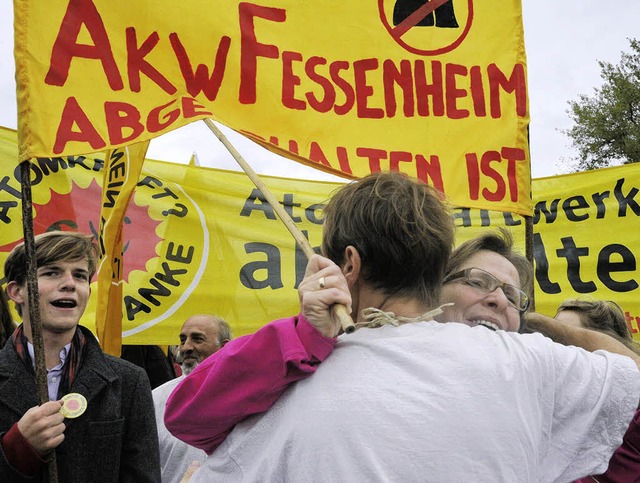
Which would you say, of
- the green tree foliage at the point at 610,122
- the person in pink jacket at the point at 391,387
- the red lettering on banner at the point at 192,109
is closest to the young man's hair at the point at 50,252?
the red lettering on banner at the point at 192,109

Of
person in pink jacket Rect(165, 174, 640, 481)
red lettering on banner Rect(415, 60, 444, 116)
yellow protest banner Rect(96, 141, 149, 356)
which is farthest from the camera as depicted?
yellow protest banner Rect(96, 141, 149, 356)

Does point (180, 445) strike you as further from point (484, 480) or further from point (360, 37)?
point (484, 480)

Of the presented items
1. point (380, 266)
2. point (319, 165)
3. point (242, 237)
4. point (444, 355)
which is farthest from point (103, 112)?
point (242, 237)

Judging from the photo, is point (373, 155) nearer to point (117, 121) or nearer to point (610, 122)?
point (117, 121)

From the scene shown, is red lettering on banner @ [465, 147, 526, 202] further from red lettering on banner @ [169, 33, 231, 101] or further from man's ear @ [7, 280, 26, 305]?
man's ear @ [7, 280, 26, 305]

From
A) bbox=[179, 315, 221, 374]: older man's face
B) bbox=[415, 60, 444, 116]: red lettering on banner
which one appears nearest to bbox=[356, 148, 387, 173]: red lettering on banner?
bbox=[415, 60, 444, 116]: red lettering on banner

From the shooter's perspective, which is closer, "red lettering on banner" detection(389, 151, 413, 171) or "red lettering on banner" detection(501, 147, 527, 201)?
"red lettering on banner" detection(389, 151, 413, 171)

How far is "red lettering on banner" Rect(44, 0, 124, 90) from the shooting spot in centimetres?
291

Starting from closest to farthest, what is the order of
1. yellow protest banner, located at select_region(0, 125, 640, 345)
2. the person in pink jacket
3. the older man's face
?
the person in pink jacket, the older man's face, yellow protest banner, located at select_region(0, 125, 640, 345)

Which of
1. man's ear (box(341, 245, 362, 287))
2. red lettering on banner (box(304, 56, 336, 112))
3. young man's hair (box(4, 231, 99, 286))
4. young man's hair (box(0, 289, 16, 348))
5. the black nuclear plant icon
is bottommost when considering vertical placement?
young man's hair (box(0, 289, 16, 348))

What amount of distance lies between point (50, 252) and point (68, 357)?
38 cm

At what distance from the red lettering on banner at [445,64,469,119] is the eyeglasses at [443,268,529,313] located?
3.48 feet

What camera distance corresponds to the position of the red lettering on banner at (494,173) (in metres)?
3.41

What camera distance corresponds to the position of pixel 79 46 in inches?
117
